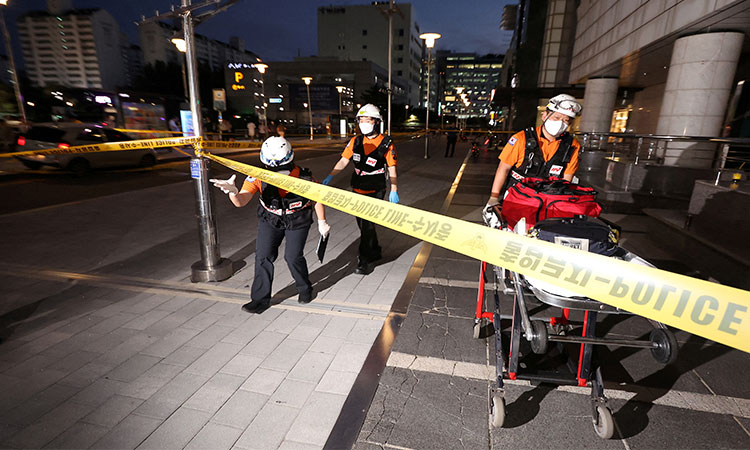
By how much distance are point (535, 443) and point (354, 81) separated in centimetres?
8516

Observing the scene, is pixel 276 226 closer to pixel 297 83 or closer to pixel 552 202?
pixel 552 202

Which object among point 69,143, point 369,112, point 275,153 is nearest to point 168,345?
point 275,153

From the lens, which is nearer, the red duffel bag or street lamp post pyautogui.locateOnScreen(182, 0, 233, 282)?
the red duffel bag

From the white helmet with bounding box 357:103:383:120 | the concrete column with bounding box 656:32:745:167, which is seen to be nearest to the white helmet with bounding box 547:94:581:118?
the white helmet with bounding box 357:103:383:120

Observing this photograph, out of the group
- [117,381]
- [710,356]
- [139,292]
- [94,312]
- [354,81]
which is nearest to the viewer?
[117,381]

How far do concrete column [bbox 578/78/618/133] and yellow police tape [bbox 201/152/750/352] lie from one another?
2151cm

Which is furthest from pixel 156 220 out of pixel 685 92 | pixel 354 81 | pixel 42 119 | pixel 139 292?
pixel 354 81

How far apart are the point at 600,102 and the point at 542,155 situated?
19.8m

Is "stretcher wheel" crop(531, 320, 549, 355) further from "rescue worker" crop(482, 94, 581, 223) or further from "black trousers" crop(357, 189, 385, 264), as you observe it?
"black trousers" crop(357, 189, 385, 264)

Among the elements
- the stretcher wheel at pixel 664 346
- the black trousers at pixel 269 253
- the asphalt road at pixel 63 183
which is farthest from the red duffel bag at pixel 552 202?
the asphalt road at pixel 63 183

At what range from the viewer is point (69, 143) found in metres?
12.8

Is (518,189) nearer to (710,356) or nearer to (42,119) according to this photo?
(710,356)

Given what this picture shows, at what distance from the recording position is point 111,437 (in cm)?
243

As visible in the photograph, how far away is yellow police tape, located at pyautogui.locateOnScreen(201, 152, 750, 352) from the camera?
1.41 m
